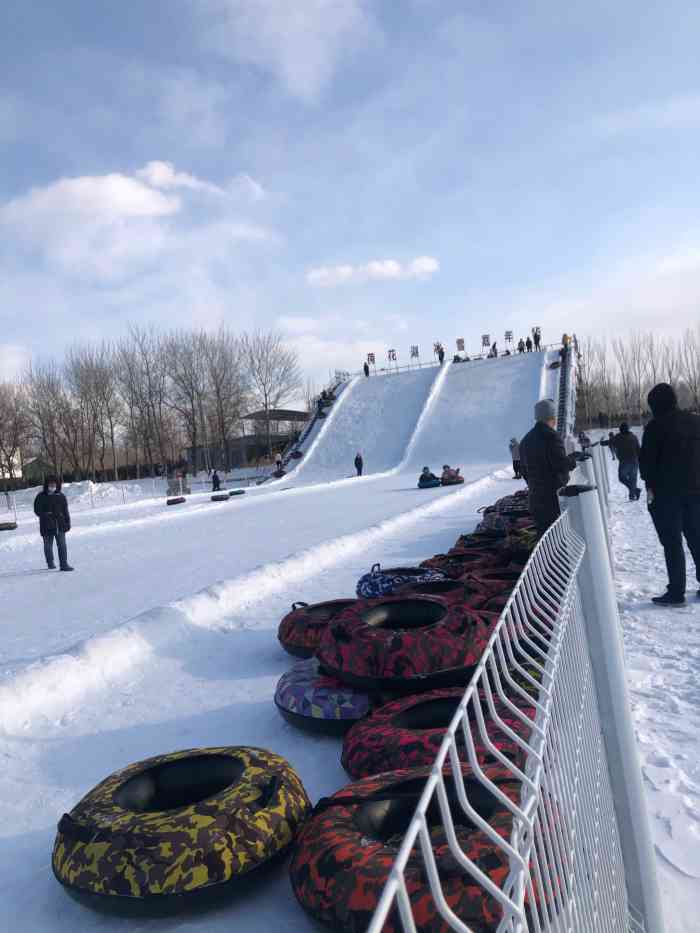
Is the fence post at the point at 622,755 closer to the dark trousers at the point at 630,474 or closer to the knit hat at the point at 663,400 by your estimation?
the knit hat at the point at 663,400

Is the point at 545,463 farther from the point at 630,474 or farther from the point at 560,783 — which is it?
the point at 630,474

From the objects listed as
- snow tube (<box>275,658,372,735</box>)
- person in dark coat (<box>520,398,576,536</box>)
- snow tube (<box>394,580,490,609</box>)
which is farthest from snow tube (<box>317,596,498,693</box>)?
person in dark coat (<box>520,398,576,536</box>)

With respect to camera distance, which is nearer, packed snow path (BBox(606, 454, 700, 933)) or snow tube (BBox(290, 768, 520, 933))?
snow tube (BBox(290, 768, 520, 933))

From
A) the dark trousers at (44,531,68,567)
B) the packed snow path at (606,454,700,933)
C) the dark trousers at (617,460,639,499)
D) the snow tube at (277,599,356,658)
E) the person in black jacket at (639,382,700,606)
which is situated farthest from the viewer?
the dark trousers at (617,460,639,499)

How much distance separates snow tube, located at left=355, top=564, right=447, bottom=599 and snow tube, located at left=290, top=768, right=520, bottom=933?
13.2 ft

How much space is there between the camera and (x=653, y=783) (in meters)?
3.70

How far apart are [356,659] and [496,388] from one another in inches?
1819

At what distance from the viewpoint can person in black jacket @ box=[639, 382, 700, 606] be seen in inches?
260

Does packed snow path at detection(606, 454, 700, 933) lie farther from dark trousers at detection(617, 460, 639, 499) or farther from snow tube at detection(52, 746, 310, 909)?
dark trousers at detection(617, 460, 639, 499)

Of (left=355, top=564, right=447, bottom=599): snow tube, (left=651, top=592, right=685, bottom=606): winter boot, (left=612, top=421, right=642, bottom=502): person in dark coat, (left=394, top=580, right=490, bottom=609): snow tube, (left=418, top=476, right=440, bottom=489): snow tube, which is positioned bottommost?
(left=651, top=592, right=685, bottom=606): winter boot

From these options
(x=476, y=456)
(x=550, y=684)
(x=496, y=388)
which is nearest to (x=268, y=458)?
(x=496, y=388)

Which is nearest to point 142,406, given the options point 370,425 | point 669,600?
point 370,425

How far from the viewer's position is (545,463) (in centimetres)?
714

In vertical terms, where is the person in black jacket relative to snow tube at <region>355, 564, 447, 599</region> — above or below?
above
